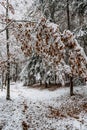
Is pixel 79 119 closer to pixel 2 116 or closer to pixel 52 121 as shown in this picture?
pixel 52 121

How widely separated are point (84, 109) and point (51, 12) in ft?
36.1

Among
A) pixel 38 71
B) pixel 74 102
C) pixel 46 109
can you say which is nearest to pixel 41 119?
pixel 46 109

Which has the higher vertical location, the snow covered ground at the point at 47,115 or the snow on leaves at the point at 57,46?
the snow on leaves at the point at 57,46

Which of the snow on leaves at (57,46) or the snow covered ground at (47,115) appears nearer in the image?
the snow on leaves at (57,46)

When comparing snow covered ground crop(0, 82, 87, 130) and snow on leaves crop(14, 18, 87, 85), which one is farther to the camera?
snow covered ground crop(0, 82, 87, 130)

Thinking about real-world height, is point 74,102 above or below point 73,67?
below

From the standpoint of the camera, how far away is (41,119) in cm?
1549

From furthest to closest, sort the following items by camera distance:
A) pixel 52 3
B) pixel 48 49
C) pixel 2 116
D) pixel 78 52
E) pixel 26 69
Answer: pixel 26 69 < pixel 52 3 < pixel 2 116 < pixel 48 49 < pixel 78 52

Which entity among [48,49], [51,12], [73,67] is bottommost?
[73,67]

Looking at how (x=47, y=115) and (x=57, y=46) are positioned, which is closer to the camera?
(x=57, y=46)

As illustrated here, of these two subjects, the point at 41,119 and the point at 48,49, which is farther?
the point at 41,119

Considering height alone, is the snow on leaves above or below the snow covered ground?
above

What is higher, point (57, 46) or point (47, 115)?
point (57, 46)

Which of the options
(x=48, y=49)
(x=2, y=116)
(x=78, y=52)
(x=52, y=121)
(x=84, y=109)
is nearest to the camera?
(x=78, y=52)
